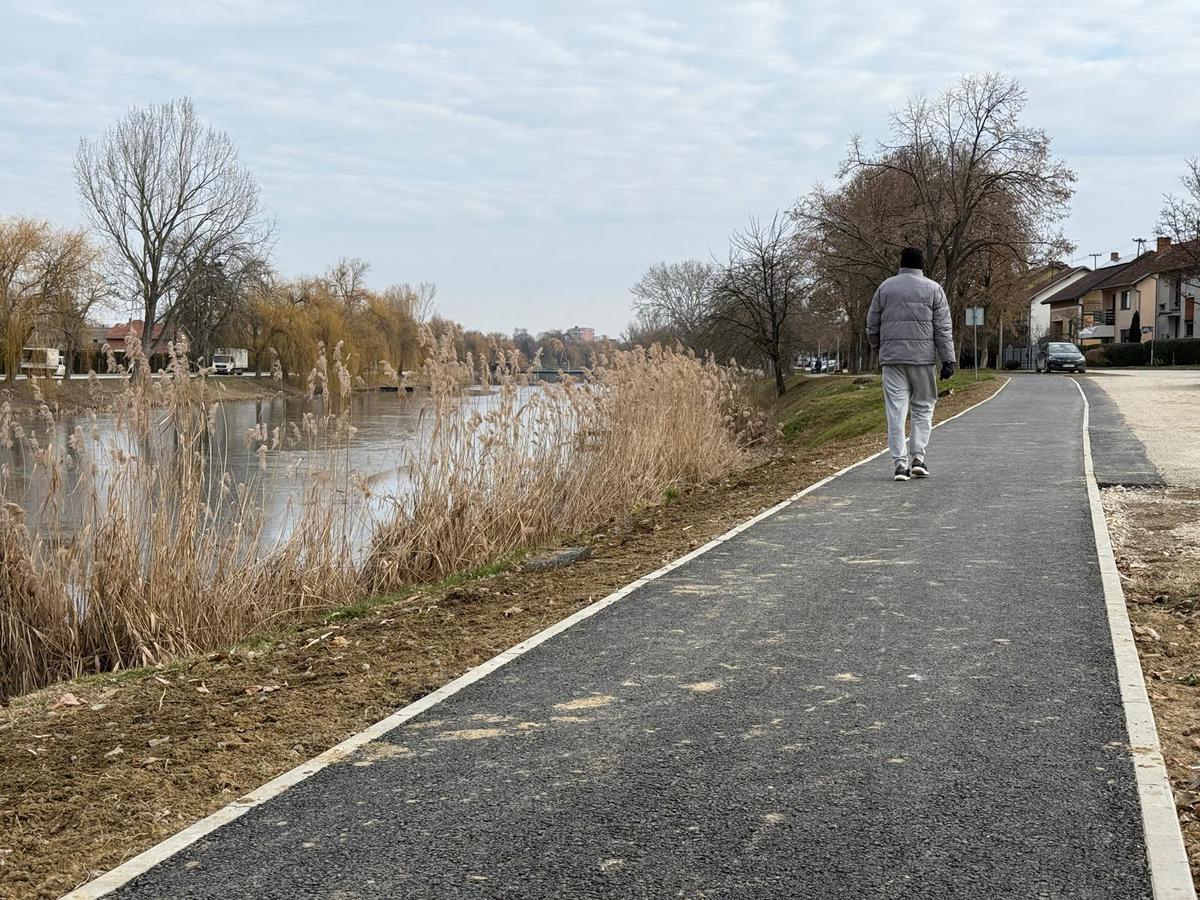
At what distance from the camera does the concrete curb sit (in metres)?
3.25

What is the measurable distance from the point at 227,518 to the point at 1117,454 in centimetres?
1091

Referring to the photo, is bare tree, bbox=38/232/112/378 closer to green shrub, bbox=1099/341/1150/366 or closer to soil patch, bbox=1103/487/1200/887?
soil patch, bbox=1103/487/1200/887

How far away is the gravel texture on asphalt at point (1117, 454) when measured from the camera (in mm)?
11797

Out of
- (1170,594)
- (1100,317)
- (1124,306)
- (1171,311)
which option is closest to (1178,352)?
(1171,311)

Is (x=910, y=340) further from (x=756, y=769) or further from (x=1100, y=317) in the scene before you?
(x=1100, y=317)

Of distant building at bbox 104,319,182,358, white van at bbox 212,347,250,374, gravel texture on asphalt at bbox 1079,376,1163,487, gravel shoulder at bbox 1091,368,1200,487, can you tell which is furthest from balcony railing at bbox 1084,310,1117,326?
gravel texture on asphalt at bbox 1079,376,1163,487

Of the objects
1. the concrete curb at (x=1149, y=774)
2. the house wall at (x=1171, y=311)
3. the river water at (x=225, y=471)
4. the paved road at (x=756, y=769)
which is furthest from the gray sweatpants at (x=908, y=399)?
the house wall at (x=1171, y=311)

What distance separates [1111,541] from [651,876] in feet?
20.9

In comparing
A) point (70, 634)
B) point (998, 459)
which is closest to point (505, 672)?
point (70, 634)

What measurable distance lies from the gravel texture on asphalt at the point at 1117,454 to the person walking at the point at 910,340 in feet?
6.49

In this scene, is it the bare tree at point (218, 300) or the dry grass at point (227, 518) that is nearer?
the dry grass at point (227, 518)

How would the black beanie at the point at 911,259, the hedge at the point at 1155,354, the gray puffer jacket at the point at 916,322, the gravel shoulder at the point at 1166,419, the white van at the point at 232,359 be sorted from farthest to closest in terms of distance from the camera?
1. the hedge at the point at 1155,354
2. the white van at the point at 232,359
3. the gravel shoulder at the point at 1166,419
4. the gray puffer jacket at the point at 916,322
5. the black beanie at the point at 911,259

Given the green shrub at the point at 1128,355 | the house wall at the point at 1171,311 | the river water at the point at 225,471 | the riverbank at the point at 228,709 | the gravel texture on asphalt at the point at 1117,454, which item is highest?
the house wall at the point at 1171,311

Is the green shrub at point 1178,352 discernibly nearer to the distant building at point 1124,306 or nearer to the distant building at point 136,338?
the distant building at point 1124,306
